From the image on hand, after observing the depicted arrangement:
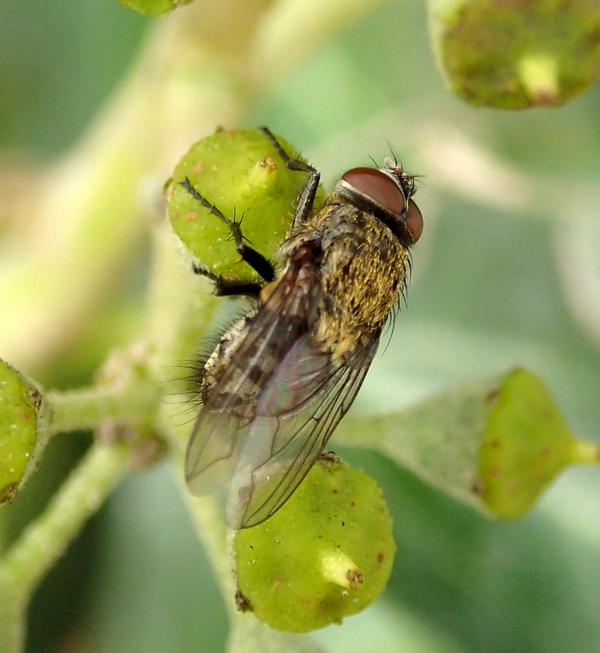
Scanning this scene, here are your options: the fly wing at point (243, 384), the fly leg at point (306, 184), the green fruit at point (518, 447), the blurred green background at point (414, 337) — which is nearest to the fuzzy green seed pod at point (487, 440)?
the green fruit at point (518, 447)

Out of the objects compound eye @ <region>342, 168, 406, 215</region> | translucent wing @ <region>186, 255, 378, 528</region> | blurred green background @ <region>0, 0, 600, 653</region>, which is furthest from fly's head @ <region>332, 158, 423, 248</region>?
blurred green background @ <region>0, 0, 600, 653</region>

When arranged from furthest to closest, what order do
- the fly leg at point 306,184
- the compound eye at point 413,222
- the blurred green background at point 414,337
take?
the blurred green background at point 414,337, the compound eye at point 413,222, the fly leg at point 306,184

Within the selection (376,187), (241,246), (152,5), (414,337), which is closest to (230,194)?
(241,246)

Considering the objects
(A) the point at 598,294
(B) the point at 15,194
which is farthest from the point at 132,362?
(A) the point at 598,294

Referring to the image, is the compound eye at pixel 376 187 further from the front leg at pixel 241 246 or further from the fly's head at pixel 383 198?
the front leg at pixel 241 246

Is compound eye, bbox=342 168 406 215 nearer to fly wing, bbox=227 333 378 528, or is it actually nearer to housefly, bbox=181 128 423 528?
housefly, bbox=181 128 423 528

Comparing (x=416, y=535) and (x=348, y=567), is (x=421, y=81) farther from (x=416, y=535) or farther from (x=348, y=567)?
(x=348, y=567)

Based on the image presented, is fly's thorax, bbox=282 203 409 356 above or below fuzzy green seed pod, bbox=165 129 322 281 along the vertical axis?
below
